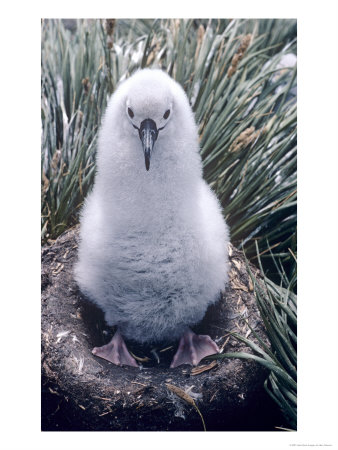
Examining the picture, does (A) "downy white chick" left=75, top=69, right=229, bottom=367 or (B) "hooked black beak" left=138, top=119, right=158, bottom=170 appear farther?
(A) "downy white chick" left=75, top=69, right=229, bottom=367

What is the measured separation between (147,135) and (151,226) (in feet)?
1.11

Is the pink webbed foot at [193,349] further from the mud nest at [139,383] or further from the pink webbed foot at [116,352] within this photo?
the pink webbed foot at [116,352]

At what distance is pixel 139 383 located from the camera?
173cm

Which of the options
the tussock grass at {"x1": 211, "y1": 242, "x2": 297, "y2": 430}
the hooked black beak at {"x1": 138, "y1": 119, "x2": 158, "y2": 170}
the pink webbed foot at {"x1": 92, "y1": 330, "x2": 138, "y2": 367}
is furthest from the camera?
the pink webbed foot at {"x1": 92, "y1": 330, "x2": 138, "y2": 367}

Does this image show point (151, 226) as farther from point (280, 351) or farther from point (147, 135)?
point (280, 351)

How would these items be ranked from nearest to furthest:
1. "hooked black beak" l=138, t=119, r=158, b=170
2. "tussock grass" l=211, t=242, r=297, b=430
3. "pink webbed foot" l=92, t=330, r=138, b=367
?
"hooked black beak" l=138, t=119, r=158, b=170 < "tussock grass" l=211, t=242, r=297, b=430 < "pink webbed foot" l=92, t=330, r=138, b=367

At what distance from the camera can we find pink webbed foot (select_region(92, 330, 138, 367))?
1.86 m

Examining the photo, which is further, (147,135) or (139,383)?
(139,383)

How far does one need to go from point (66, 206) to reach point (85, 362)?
2.32ft

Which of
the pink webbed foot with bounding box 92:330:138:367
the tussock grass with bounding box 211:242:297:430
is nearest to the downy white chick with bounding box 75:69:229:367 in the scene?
the pink webbed foot with bounding box 92:330:138:367

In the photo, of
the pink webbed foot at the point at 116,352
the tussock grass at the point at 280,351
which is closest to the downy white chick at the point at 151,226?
the pink webbed foot at the point at 116,352

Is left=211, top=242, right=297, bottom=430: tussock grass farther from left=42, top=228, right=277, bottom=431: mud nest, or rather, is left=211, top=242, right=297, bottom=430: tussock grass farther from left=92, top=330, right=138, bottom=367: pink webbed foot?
Answer: left=92, top=330, right=138, bottom=367: pink webbed foot

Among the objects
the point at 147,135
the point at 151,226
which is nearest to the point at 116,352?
the point at 151,226

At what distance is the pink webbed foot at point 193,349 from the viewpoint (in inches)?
74.0
